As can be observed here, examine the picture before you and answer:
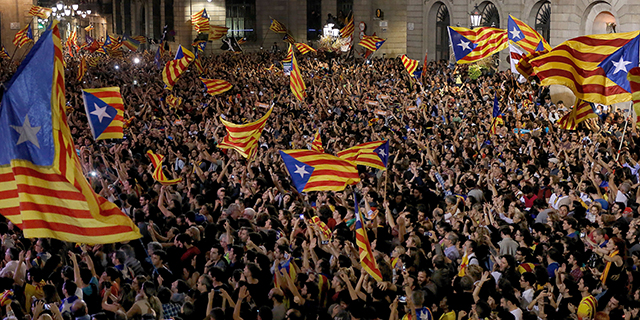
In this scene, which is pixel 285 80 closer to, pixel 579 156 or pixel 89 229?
pixel 579 156

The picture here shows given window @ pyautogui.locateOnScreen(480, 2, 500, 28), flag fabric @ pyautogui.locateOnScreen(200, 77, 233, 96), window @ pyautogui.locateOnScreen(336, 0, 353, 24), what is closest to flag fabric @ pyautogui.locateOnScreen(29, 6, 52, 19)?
window @ pyautogui.locateOnScreen(336, 0, 353, 24)

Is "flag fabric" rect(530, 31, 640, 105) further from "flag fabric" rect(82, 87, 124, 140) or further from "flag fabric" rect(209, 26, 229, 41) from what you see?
"flag fabric" rect(209, 26, 229, 41)

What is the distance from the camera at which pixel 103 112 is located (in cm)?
1393

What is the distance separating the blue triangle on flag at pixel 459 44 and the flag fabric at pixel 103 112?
9867 mm

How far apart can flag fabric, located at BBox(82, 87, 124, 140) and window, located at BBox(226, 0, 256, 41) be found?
47705 mm

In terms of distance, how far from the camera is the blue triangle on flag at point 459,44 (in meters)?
20.4

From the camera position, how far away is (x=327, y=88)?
27.3 m

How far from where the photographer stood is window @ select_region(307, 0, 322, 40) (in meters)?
59.5

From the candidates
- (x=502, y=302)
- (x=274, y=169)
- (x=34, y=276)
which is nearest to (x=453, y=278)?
(x=502, y=302)

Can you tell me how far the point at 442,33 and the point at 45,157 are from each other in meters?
39.0

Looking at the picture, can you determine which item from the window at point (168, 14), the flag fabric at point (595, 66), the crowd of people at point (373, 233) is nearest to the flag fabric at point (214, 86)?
the crowd of people at point (373, 233)

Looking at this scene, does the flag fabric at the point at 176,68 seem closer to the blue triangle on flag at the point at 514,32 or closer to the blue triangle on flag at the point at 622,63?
the blue triangle on flag at the point at 514,32

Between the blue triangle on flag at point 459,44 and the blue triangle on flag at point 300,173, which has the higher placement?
the blue triangle on flag at point 459,44

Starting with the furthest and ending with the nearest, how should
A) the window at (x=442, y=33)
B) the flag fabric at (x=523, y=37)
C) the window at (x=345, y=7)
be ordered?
the window at (x=345, y=7) → the window at (x=442, y=33) → the flag fabric at (x=523, y=37)
